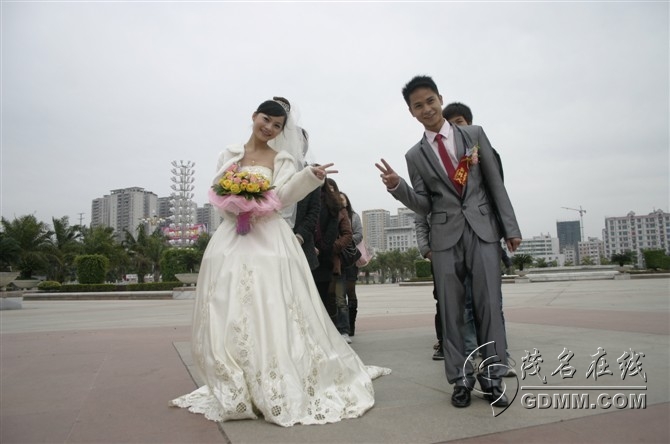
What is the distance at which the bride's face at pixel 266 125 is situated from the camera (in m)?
3.26

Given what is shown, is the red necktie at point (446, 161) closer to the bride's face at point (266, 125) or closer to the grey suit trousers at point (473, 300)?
the grey suit trousers at point (473, 300)

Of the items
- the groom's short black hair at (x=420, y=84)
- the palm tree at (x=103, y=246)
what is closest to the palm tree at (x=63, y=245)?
the palm tree at (x=103, y=246)

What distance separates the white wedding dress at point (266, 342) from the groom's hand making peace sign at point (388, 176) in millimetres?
786

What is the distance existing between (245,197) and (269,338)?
0.92m

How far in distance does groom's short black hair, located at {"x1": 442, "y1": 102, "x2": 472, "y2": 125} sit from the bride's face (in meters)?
1.75

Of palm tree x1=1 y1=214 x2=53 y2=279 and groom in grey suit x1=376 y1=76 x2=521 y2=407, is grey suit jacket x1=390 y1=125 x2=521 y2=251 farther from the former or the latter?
palm tree x1=1 y1=214 x2=53 y2=279

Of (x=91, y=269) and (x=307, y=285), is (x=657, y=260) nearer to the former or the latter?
(x=307, y=285)

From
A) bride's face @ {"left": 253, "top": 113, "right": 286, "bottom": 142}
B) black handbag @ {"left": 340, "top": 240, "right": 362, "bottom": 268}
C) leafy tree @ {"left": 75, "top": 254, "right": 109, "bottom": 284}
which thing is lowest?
leafy tree @ {"left": 75, "top": 254, "right": 109, "bottom": 284}

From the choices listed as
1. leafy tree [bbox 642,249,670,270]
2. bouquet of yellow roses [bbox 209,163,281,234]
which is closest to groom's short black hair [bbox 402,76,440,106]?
bouquet of yellow roses [bbox 209,163,281,234]

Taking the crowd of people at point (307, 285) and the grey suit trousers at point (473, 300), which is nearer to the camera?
the crowd of people at point (307, 285)

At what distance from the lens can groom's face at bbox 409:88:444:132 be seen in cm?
299

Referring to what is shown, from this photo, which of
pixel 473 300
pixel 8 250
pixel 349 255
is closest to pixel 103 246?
pixel 8 250

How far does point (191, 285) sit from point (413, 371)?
73.4 feet

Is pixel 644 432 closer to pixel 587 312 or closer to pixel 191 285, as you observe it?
pixel 587 312
